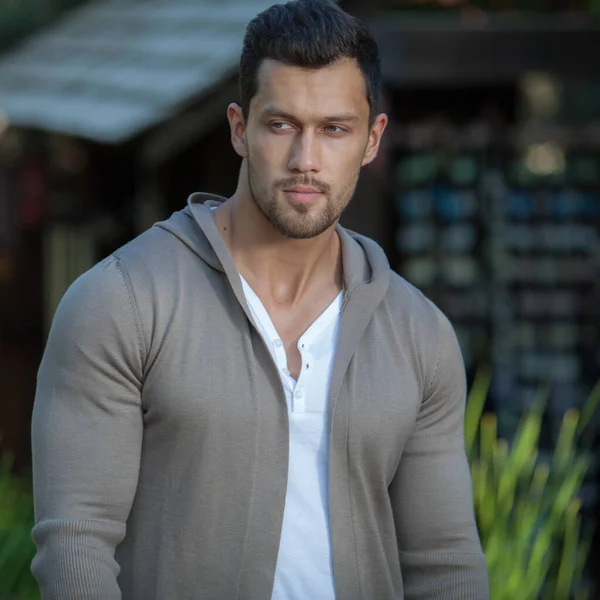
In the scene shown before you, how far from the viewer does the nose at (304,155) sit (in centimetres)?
262

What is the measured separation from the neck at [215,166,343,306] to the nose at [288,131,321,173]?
0.50ft

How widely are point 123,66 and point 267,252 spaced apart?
484 cm

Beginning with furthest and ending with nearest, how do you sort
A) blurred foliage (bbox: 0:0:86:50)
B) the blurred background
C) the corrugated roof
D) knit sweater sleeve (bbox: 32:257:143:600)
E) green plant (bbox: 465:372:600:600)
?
1. blurred foliage (bbox: 0:0:86:50)
2. the blurred background
3. the corrugated roof
4. green plant (bbox: 465:372:600:600)
5. knit sweater sleeve (bbox: 32:257:143:600)

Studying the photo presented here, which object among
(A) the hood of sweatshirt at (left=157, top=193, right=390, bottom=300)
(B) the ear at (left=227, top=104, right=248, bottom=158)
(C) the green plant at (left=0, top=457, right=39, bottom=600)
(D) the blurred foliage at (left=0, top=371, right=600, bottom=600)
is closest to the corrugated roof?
(D) the blurred foliage at (left=0, top=371, right=600, bottom=600)

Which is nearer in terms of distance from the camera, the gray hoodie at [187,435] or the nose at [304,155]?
the gray hoodie at [187,435]

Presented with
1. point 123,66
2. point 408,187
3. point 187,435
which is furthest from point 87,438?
point 123,66

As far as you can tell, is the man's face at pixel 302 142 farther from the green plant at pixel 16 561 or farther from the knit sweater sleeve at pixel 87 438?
the green plant at pixel 16 561

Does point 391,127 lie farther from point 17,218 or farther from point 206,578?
point 206,578

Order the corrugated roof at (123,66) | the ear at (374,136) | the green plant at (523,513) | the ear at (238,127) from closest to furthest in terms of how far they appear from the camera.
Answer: the ear at (238,127) < the ear at (374,136) < the green plant at (523,513) < the corrugated roof at (123,66)

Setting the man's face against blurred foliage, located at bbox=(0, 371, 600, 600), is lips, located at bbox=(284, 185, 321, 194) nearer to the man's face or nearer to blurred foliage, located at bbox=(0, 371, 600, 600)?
the man's face

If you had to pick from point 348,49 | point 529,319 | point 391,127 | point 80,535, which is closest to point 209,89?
point 391,127

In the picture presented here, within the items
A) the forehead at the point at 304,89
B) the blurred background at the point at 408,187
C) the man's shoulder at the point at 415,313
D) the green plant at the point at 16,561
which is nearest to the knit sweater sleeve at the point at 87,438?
the forehead at the point at 304,89

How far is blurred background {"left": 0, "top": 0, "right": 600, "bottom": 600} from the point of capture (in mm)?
6641

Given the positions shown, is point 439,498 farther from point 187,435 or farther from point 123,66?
point 123,66
